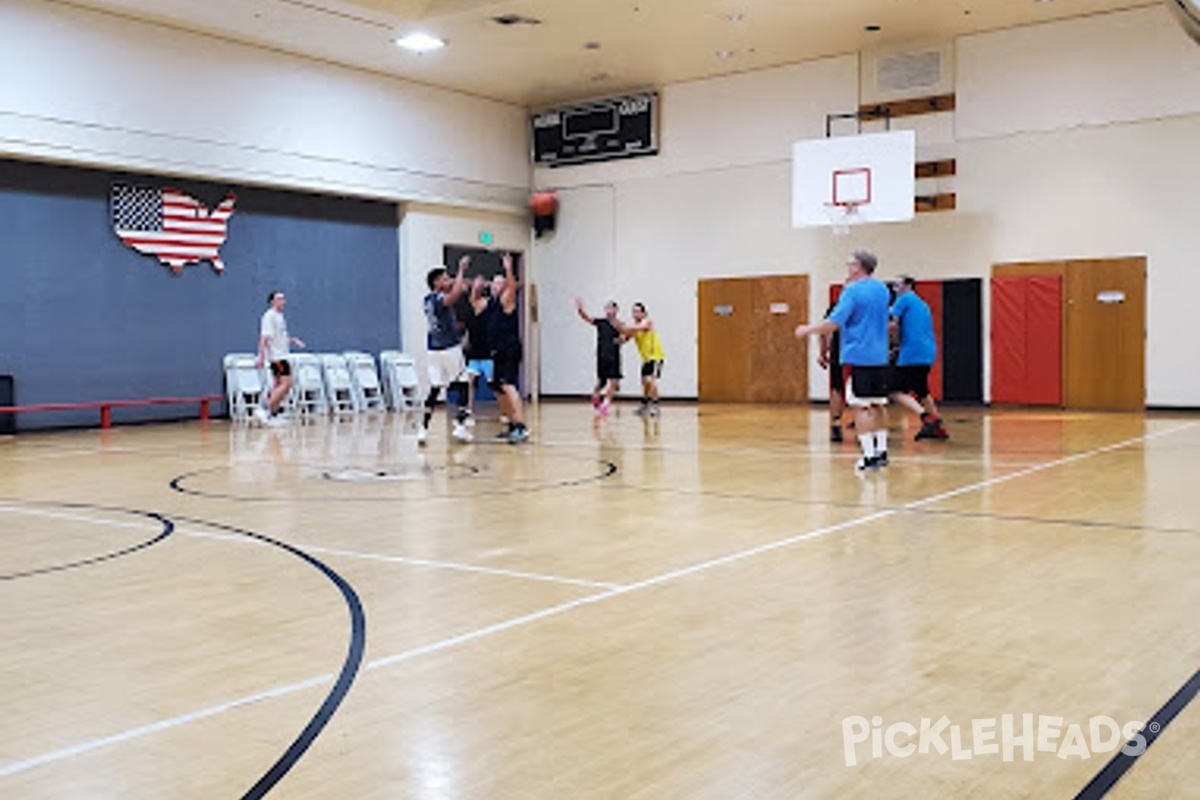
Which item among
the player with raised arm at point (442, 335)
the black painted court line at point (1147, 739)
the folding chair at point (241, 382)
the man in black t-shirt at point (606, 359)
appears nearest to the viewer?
the black painted court line at point (1147, 739)

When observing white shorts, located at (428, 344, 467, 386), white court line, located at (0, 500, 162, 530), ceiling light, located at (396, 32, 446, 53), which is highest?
ceiling light, located at (396, 32, 446, 53)

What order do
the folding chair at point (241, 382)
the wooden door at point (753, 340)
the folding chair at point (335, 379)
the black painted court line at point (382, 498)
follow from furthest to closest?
the wooden door at point (753, 340) → the folding chair at point (335, 379) → the folding chair at point (241, 382) → the black painted court line at point (382, 498)

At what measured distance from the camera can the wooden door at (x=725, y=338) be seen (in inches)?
794

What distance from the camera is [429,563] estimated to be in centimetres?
547

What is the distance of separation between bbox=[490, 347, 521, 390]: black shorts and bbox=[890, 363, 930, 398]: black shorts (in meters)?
3.75

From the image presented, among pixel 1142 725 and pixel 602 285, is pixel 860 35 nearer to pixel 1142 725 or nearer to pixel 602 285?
pixel 602 285

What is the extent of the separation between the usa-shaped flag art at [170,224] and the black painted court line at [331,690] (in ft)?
38.3

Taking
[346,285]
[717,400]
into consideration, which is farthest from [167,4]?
[717,400]

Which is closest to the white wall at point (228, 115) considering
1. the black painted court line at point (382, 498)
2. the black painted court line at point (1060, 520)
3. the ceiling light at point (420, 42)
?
the ceiling light at point (420, 42)

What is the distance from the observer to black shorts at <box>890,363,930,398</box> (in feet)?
38.4

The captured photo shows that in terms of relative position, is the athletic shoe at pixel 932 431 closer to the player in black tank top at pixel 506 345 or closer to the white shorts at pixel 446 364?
the player in black tank top at pixel 506 345

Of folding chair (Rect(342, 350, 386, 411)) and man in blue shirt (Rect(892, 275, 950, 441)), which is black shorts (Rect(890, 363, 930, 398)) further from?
folding chair (Rect(342, 350, 386, 411))

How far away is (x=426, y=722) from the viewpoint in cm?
319

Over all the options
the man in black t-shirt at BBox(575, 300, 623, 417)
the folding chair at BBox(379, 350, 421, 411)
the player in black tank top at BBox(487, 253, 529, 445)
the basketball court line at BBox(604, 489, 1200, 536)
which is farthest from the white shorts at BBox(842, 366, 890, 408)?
the folding chair at BBox(379, 350, 421, 411)
